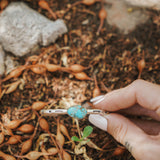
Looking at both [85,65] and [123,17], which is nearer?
[85,65]

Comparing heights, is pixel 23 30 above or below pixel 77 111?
above

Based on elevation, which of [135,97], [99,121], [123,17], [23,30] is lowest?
[99,121]

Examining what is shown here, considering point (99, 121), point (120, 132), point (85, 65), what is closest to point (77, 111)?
point (99, 121)

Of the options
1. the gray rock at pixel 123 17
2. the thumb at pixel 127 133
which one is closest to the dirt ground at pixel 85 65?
the gray rock at pixel 123 17

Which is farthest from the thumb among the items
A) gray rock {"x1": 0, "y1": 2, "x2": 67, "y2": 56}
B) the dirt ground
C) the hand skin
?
gray rock {"x1": 0, "y1": 2, "x2": 67, "y2": 56}

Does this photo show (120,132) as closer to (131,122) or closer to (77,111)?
(131,122)

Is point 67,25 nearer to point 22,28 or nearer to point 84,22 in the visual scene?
point 84,22
